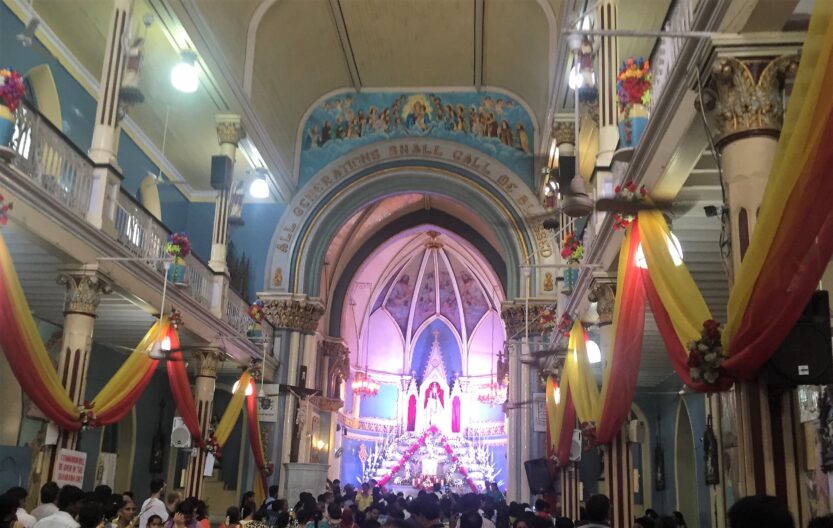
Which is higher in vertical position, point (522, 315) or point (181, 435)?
point (522, 315)

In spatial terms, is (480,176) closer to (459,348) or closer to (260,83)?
(260,83)

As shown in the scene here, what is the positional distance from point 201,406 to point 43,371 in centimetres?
646

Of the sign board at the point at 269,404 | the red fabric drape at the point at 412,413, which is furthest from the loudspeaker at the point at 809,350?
the red fabric drape at the point at 412,413

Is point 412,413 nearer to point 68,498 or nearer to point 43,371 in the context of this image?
point 43,371

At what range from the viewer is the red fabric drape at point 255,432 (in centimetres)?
1781

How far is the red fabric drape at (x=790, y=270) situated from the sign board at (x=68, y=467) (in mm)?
7967

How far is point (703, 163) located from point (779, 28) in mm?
2250

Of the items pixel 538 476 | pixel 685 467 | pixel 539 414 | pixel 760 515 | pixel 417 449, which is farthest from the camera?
pixel 417 449

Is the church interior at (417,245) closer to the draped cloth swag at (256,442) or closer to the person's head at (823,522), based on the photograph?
the draped cloth swag at (256,442)

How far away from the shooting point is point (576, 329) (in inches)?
472

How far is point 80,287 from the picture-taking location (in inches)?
432

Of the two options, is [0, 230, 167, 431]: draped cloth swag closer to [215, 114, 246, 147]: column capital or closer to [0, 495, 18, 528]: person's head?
[0, 495, 18, 528]: person's head

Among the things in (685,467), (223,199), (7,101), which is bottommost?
(685,467)

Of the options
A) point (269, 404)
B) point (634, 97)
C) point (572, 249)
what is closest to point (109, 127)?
point (572, 249)
